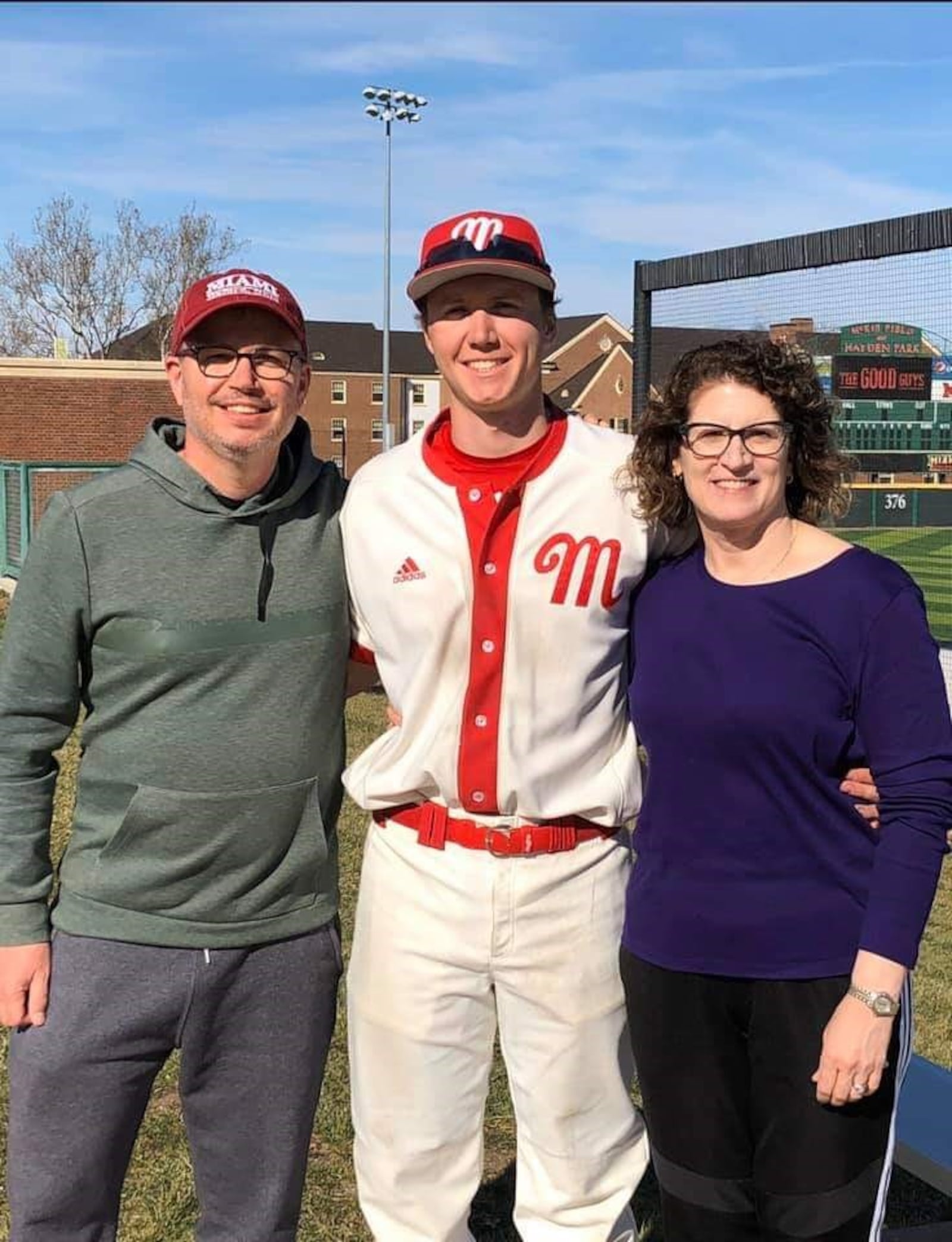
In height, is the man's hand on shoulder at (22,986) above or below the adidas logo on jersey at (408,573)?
below

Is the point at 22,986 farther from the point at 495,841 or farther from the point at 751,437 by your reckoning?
the point at 751,437

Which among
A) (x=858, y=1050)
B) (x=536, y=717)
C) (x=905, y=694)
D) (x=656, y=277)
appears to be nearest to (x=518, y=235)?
(x=536, y=717)

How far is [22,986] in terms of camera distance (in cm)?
254

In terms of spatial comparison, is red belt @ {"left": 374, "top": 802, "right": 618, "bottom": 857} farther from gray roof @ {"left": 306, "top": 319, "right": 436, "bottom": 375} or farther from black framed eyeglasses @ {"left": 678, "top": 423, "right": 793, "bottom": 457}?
gray roof @ {"left": 306, "top": 319, "right": 436, "bottom": 375}

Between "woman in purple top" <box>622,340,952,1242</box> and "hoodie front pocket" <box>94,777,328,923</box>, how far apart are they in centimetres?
71

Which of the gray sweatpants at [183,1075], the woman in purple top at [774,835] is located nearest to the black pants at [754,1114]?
the woman in purple top at [774,835]

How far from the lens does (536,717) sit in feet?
8.88

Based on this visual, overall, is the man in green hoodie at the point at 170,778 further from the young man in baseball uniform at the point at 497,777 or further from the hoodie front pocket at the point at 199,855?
the young man in baseball uniform at the point at 497,777

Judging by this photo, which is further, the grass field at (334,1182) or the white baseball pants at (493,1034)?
the grass field at (334,1182)

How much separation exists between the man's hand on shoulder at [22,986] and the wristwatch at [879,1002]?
4.89 feet

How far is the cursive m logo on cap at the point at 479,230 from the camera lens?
2.68m

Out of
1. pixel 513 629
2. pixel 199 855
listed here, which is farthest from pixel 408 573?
pixel 199 855

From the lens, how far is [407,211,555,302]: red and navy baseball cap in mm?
2662

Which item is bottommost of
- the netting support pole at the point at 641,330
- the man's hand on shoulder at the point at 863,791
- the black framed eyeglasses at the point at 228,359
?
the man's hand on shoulder at the point at 863,791
